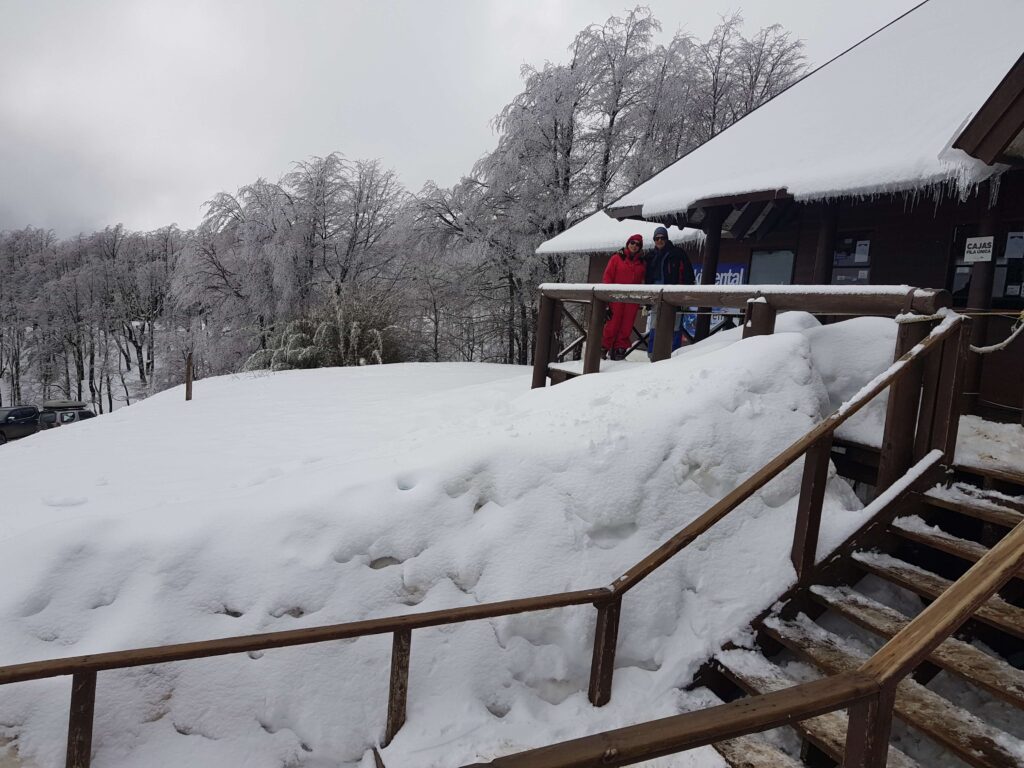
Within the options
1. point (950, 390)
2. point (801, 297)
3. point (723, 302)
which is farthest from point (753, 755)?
point (723, 302)

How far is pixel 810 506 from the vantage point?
11.0ft

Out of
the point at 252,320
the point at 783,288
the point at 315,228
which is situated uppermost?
the point at 315,228

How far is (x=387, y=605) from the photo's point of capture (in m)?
3.35

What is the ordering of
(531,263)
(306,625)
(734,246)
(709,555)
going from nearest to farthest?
1. (306,625)
2. (709,555)
3. (734,246)
4. (531,263)

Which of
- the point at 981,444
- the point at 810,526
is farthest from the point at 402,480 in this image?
the point at 981,444

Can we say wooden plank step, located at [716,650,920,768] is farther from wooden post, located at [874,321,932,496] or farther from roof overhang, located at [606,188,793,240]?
roof overhang, located at [606,188,793,240]

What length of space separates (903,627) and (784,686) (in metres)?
0.95

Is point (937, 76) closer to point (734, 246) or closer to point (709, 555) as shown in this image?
point (734, 246)

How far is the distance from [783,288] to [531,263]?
15.7 meters

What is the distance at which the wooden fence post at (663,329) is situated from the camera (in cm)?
579

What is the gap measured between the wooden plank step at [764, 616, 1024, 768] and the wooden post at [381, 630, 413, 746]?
6.39ft

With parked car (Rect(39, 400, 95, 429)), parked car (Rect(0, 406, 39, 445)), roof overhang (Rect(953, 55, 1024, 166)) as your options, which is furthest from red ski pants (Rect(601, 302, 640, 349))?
parked car (Rect(39, 400, 95, 429))

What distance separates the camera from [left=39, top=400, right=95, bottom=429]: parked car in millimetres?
23172

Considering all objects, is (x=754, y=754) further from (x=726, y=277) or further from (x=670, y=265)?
(x=726, y=277)
